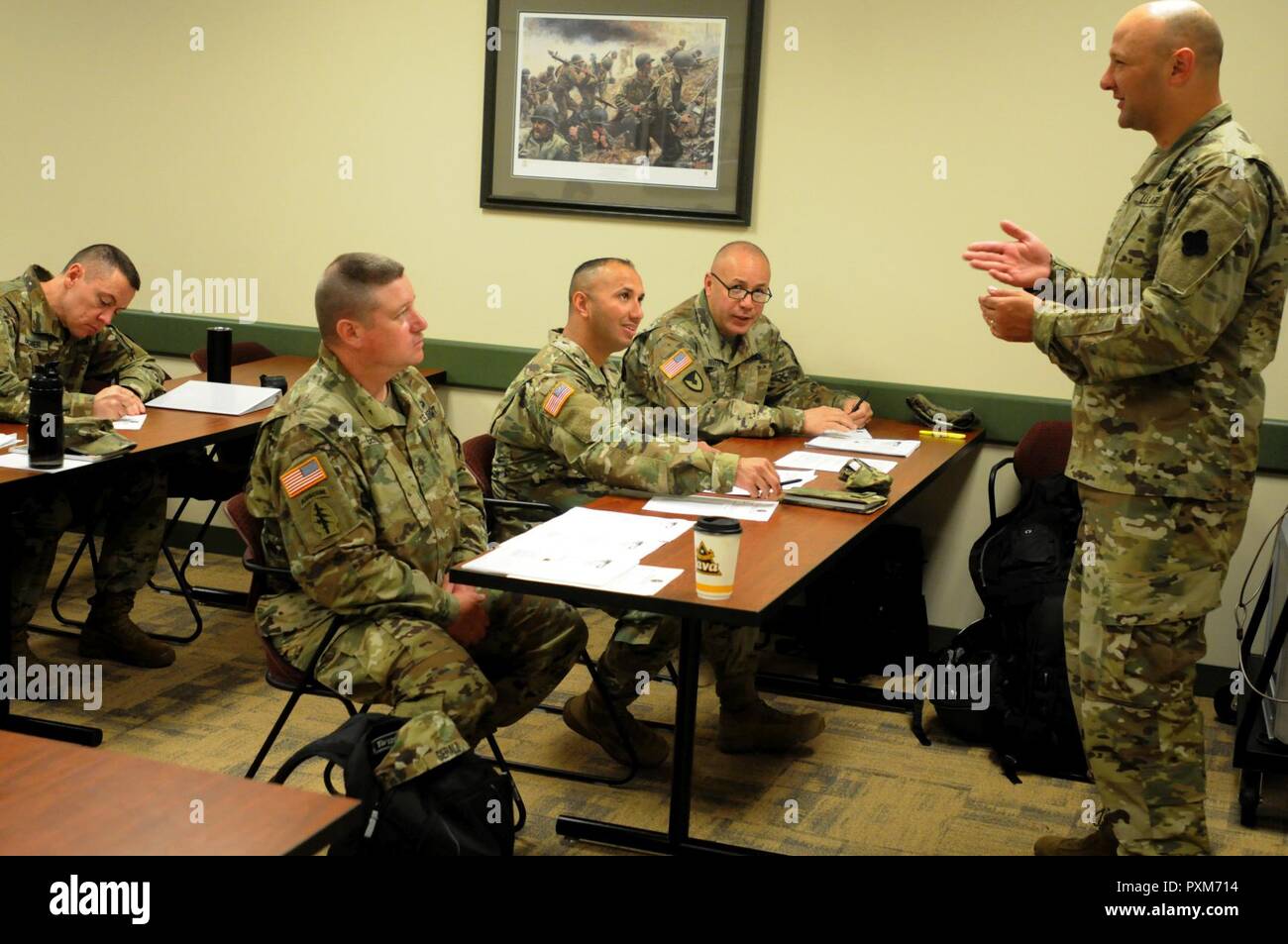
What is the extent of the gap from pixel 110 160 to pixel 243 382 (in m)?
1.55

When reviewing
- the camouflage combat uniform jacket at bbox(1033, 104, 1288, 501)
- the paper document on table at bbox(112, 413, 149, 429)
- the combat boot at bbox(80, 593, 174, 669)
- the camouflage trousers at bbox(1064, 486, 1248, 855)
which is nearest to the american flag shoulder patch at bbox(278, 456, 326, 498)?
the paper document on table at bbox(112, 413, 149, 429)

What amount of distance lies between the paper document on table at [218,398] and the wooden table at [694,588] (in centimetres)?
154

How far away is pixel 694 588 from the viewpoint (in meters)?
2.69

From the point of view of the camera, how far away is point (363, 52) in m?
5.36

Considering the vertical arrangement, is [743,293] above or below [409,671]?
above

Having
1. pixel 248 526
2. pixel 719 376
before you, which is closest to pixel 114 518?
pixel 248 526

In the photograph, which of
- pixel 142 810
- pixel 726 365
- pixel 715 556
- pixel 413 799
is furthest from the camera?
pixel 726 365

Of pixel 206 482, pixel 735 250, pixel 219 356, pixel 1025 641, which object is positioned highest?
pixel 735 250

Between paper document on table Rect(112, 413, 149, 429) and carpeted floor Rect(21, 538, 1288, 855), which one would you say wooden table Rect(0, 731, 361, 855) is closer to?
carpeted floor Rect(21, 538, 1288, 855)

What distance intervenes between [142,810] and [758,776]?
2.36 meters

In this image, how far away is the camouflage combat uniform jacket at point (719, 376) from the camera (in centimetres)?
435

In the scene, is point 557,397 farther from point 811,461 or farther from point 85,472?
point 85,472

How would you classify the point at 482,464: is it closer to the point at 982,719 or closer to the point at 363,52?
the point at 982,719
